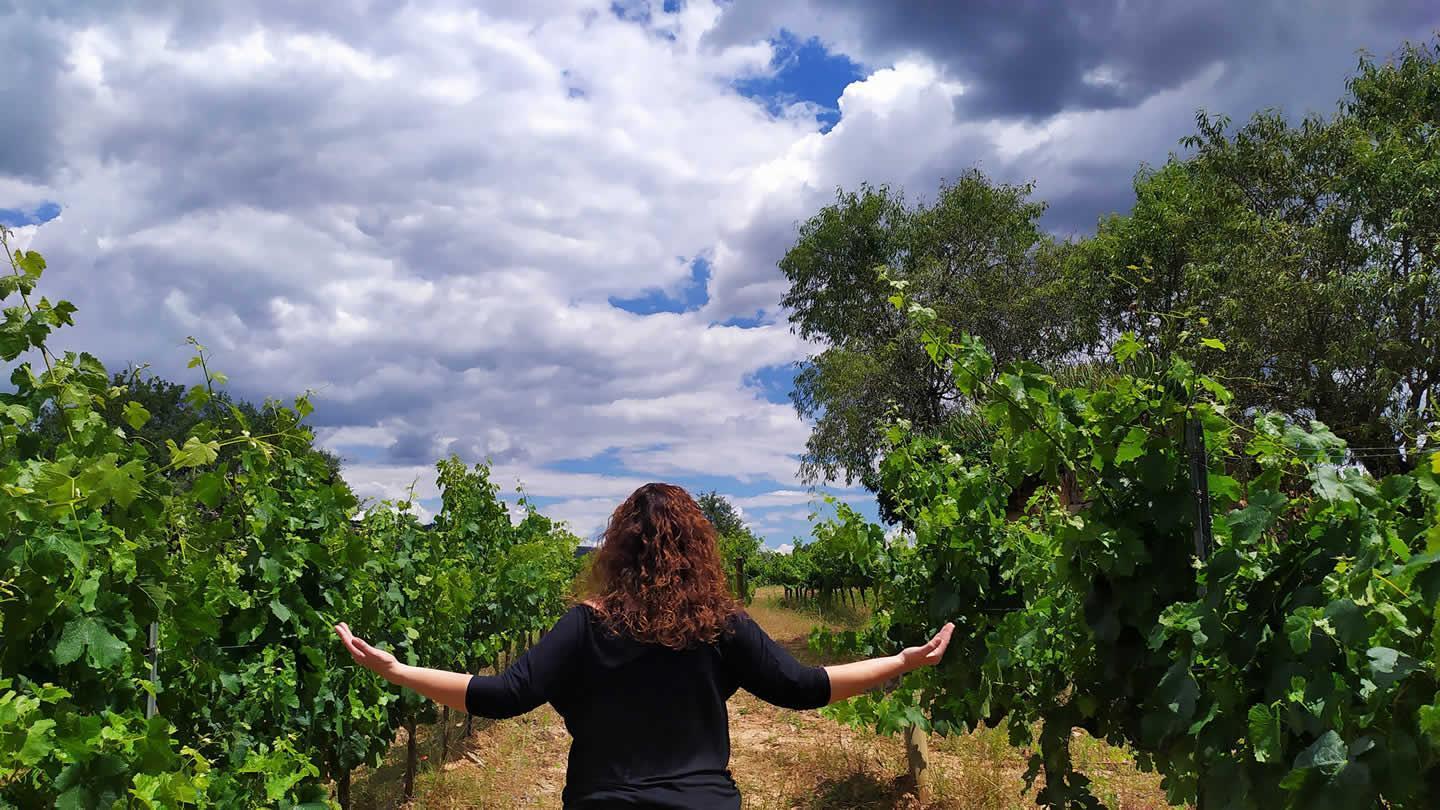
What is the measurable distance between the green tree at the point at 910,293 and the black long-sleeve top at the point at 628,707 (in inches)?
734

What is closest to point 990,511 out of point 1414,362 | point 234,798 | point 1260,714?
point 1260,714

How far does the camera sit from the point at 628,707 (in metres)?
2.43

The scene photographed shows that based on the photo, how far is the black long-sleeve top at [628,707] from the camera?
2383mm

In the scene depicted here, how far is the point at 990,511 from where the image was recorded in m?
5.08

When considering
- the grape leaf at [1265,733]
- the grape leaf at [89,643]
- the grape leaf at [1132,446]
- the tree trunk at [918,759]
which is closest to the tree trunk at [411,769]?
the tree trunk at [918,759]

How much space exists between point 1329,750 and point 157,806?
9.55ft

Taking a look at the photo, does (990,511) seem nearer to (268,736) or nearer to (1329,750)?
(1329,750)

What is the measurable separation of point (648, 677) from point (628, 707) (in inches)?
3.4

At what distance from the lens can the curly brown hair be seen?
8.09 feet

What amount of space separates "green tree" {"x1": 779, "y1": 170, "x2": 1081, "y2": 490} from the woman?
729 inches

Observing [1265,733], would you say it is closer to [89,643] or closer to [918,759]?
[89,643]

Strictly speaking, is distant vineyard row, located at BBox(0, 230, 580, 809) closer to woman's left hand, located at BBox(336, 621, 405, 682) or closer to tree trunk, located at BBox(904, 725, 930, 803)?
woman's left hand, located at BBox(336, 621, 405, 682)

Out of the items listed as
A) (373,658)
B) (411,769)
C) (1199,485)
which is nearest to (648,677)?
(373,658)

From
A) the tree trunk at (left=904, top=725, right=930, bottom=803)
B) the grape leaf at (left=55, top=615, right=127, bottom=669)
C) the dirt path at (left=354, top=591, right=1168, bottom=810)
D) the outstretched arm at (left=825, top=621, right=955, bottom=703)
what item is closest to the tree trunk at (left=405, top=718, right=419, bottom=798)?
the dirt path at (left=354, top=591, right=1168, bottom=810)
